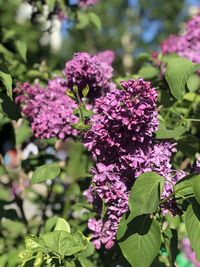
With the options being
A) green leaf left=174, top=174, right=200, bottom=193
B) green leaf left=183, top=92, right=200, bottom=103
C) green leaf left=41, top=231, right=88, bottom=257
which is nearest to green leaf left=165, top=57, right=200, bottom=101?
green leaf left=174, top=174, right=200, bottom=193

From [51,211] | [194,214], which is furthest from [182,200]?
[51,211]

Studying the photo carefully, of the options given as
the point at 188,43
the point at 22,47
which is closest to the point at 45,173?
the point at 22,47

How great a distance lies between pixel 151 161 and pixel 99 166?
0.15m

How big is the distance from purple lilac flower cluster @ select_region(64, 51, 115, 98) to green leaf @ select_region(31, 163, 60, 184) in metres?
0.42

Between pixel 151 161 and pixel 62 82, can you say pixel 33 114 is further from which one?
pixel 151 161

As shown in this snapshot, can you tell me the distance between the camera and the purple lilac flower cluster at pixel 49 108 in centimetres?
206

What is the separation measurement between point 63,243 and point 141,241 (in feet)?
0.74

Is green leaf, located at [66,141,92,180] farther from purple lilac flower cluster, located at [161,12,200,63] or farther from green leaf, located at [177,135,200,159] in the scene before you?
purple lilac flower cluster, located at [161,12,200,63]

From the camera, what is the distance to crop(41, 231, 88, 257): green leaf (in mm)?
1581

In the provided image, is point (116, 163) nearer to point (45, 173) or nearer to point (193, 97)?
point (45, 173)

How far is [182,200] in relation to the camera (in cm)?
163

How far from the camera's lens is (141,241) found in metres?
1.56

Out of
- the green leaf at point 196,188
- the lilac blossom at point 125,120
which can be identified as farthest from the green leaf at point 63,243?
the green leaf at point 196,188

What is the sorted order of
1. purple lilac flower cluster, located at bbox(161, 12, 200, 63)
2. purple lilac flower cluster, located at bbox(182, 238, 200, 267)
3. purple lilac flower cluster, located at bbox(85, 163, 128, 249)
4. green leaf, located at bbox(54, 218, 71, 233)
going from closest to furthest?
purple lilac flower cluster, located at bbox(85, 163, 128, 249) < green leaf, located at bbox(54, 218, 71, 233) < purple lilac flower cluster, located at bbox(161, 12, 200, 63) < purple lilac flower cluster, located at bbox(182, 238, 200, 267)
